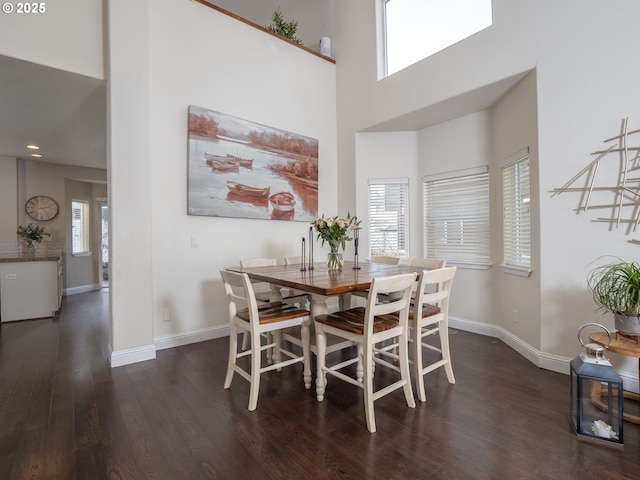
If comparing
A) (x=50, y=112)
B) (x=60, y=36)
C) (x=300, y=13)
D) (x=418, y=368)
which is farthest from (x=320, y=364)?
(x=300, y=13)

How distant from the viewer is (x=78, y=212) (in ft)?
22.4

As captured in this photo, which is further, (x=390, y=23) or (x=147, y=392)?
(x=390, y=23)

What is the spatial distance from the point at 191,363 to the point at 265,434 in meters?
1.36

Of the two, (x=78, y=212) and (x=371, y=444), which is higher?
(x=78, y=212)

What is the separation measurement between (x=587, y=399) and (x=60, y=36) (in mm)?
4893

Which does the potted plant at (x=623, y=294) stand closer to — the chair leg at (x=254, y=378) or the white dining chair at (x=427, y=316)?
the white dining chair at (x=427, y=316)

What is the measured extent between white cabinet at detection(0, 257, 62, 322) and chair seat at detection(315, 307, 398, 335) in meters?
4.64

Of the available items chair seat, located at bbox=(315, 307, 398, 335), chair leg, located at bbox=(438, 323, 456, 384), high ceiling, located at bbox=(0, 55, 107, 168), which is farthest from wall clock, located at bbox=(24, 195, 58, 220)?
chair leg, located at bbox=(438, 323, 456, 384)

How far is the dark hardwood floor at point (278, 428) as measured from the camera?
152 cm

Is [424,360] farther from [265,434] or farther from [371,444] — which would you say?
[265,434]

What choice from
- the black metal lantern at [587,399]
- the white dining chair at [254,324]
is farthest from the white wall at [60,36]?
the black metal lantern at [587,399]

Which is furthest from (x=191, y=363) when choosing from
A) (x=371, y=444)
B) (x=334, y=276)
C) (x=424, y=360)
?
(x=424, y=360)

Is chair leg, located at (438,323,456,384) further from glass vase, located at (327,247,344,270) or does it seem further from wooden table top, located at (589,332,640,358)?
glass vase, located at (327,247,344,270)

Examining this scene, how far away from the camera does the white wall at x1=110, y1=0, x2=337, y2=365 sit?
9.21ft
